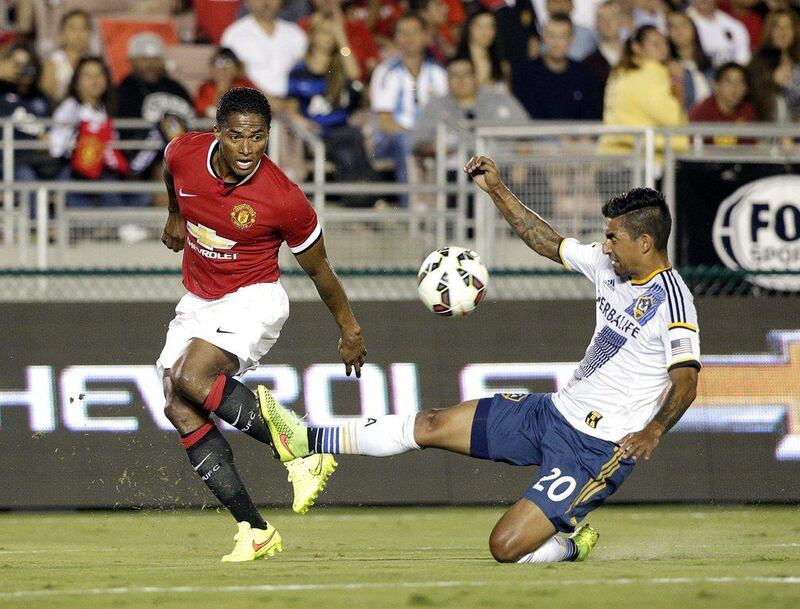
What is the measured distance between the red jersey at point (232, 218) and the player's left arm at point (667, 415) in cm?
206

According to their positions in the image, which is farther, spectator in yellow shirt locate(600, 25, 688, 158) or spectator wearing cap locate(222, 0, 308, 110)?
spectator wearing cap locate(222, 0, 308, 110)

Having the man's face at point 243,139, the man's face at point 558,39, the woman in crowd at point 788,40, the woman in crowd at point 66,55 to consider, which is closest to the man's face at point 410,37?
the man's face at point 558,39

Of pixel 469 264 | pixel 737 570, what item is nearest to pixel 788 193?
pixel 469 264

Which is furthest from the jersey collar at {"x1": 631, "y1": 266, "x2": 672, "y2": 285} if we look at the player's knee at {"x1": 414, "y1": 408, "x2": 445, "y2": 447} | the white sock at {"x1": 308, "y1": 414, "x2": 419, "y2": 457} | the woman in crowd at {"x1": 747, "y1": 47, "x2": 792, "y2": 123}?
the woman in crowd at {"x1": 747, "y1": 47, "x2": 792, "y2": 123}

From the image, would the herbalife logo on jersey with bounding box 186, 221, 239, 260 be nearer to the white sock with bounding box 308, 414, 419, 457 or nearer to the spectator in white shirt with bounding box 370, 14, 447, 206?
the white sock with bounding box 308, 414, 419, 457

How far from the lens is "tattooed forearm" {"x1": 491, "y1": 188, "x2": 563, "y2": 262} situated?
8075mm

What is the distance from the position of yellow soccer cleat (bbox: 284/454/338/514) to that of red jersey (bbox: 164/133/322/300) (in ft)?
3.39

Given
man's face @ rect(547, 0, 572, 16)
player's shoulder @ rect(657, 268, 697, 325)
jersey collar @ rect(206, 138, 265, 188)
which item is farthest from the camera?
man's face @ rect(547, 0, 572, 16)

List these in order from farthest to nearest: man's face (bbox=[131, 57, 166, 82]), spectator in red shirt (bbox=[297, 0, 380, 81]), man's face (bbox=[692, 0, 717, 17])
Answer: man's face (bbox=[692, 0, 717, 17]) < spectator in red shirt (bbox=[297, 0, 380, 81]) < man's face (bbox=[131, 57, 166, 82])

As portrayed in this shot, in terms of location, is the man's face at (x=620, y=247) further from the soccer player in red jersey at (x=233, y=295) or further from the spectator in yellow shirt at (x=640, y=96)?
the spectator in yellow shirt at (x=640, y=96)

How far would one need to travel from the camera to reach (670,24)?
52.9ft

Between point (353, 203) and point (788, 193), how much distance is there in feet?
13.4

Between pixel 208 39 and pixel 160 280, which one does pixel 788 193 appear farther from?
pixel 208 39

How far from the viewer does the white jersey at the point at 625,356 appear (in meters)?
7.43
